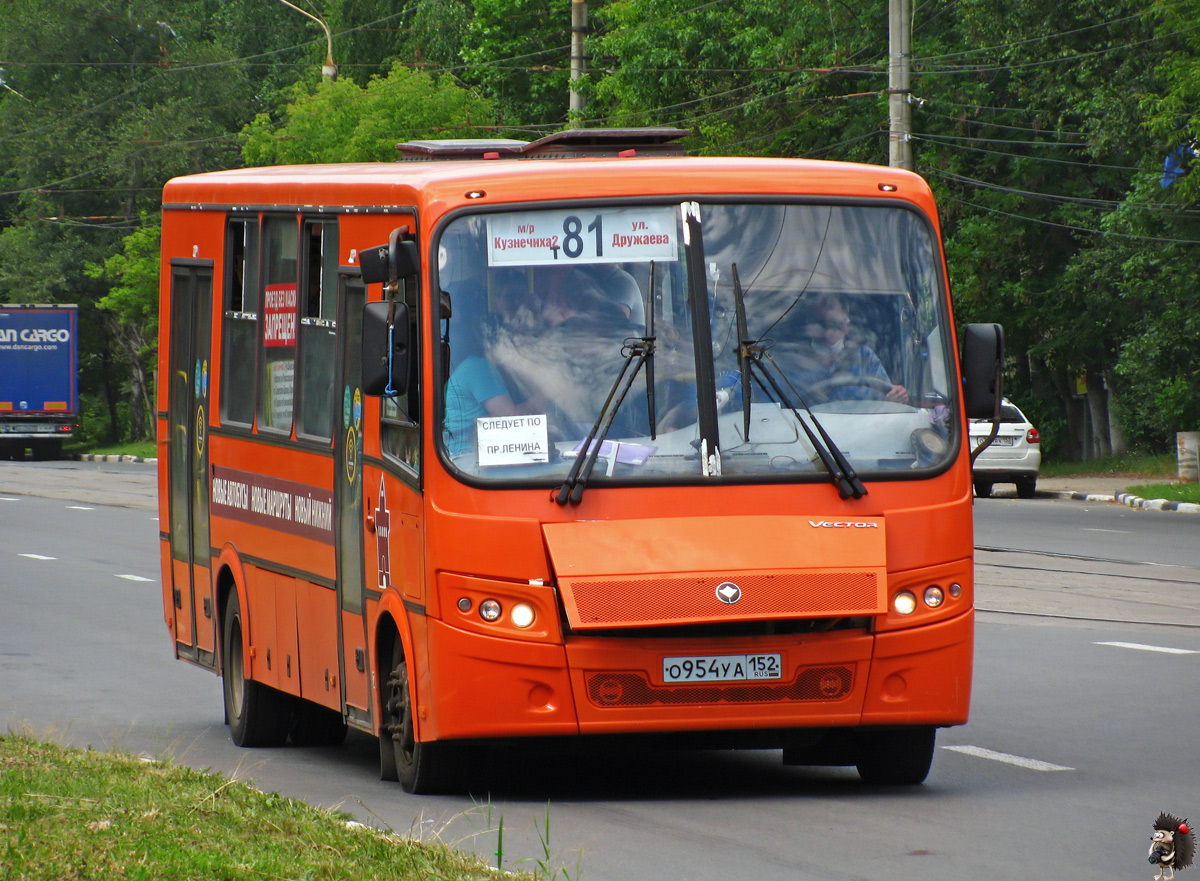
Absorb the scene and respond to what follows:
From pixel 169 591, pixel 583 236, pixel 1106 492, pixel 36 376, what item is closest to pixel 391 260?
pixel 583 236

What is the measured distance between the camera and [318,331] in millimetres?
9828

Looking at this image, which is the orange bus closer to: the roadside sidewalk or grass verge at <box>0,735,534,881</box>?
grass verge at <box>0,735,534,881</box>

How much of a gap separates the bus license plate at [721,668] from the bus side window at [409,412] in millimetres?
1243

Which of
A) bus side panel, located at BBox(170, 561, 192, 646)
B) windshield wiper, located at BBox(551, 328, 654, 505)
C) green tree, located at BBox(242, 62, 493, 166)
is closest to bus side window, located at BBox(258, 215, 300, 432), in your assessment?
bus side panel, located at BBox(170, 561, 192, 646)

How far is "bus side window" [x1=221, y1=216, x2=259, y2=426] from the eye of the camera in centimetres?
1072

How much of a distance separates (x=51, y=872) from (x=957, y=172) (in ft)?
124

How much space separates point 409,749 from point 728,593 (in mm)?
1549

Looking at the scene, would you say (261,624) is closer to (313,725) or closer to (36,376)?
(313,725)

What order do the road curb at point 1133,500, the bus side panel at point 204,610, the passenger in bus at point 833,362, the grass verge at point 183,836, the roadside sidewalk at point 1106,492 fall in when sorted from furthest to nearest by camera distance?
the roadside sidewalk at point 1106,492 → the road curb at point 1133,500 → the bus side panel at point 204,610 → the passenger in bus at point 833,362 → the grass verge at point 183,836

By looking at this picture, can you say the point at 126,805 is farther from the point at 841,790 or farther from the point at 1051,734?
the point at 1051,734

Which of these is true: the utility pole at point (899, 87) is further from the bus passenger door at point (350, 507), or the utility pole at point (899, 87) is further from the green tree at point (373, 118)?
the bus passenger door at point (350, 507)

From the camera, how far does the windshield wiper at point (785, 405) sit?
8242 mm

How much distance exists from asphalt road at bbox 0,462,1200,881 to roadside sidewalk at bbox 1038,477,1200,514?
11.9 m

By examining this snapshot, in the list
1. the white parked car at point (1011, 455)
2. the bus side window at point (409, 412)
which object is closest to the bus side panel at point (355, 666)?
the bus side window at point (409, 412)
